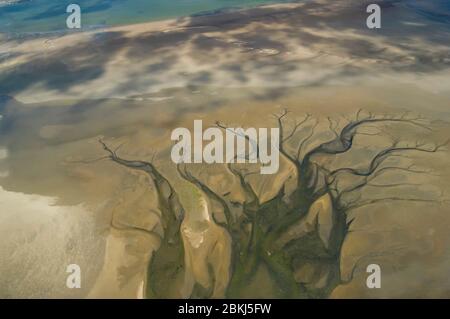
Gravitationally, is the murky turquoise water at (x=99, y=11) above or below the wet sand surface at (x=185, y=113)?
above

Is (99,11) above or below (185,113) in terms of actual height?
above

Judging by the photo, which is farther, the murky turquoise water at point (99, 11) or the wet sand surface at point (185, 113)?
the murky turquoise water at point (99, 11)

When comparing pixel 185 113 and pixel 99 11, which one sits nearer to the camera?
pixel 185 113

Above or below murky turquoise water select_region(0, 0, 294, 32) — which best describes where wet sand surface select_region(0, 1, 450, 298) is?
below
